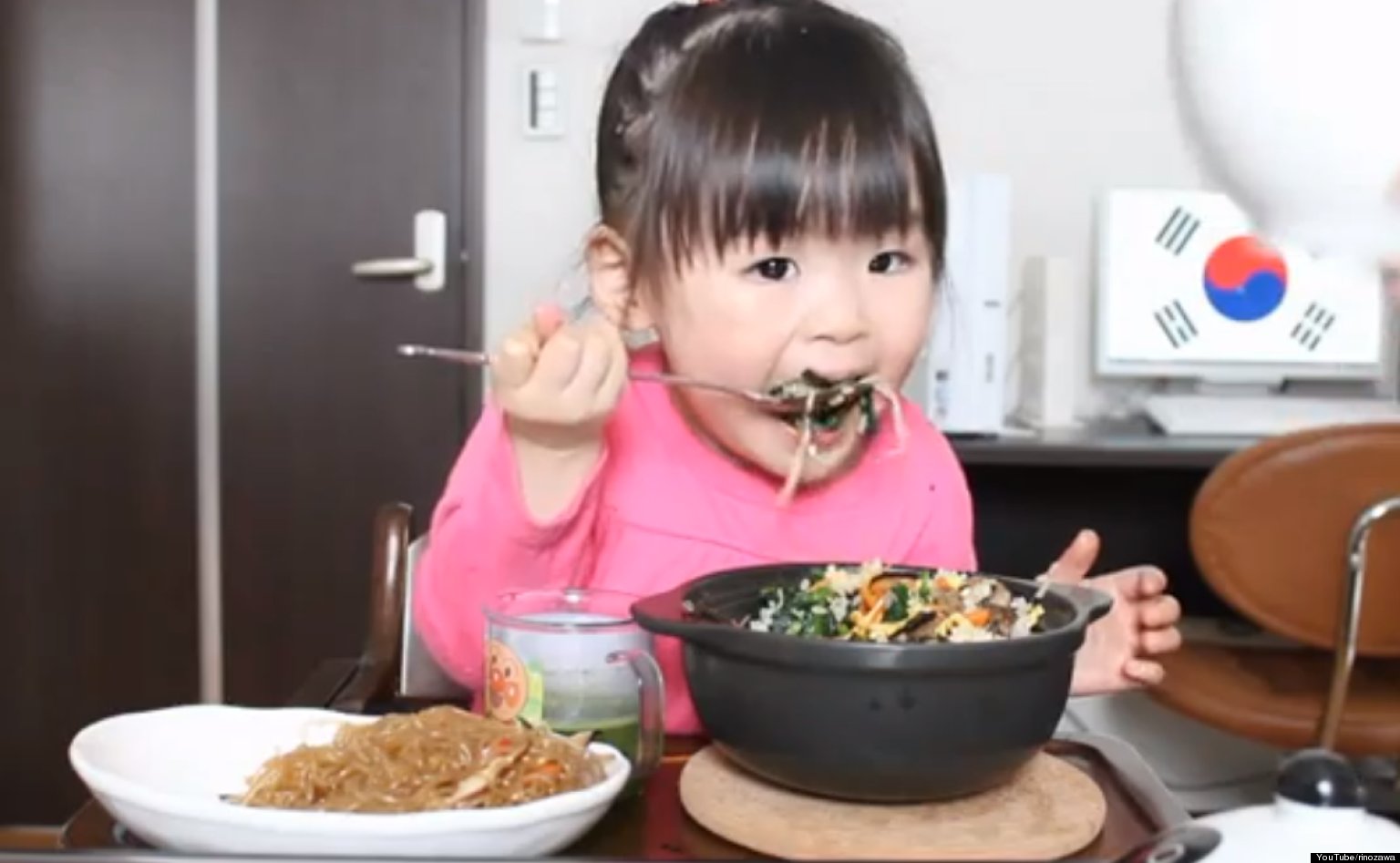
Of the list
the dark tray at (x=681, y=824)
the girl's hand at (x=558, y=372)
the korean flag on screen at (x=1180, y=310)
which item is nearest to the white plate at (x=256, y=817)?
the dark tray at (x=681, y=824)

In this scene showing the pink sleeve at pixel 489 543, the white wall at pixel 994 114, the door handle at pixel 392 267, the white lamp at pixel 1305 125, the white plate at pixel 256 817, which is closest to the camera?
the white lamp at pixel 1305 125

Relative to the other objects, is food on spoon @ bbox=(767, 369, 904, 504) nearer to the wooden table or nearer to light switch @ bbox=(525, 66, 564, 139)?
the wooden table

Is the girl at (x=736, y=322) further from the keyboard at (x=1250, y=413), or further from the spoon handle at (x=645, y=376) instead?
the keyboard at (x=1250, y=413)

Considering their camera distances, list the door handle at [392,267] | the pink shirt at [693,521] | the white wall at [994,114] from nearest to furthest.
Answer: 1. the pink shirt at [693,521]
2. the white wall at [994,114]
3. the door handle at [392,267]

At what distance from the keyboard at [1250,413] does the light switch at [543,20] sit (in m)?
1.10

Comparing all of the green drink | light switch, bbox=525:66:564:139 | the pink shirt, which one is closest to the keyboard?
light switch, bbox=525:66:564:139

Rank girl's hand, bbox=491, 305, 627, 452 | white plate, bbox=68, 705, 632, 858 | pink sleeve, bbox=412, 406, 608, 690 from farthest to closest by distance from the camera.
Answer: pink sleeve, bbox=412, 406, 608, 690
girl's hand, bbox=491, 305, 627, 452
white plate, bbox=68, 705, 632, 858

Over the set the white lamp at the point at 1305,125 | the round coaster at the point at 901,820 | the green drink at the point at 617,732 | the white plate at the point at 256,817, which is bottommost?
the round coaster at the point at 901,820

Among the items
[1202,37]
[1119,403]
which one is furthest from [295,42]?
[1202,37]

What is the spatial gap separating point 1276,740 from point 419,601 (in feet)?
4.22

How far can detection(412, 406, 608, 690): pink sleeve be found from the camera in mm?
714

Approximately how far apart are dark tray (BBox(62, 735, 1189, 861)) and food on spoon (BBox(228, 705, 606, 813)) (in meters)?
0.03

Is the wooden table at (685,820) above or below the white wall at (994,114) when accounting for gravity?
below

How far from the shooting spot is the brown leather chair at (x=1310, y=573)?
5.59ft
